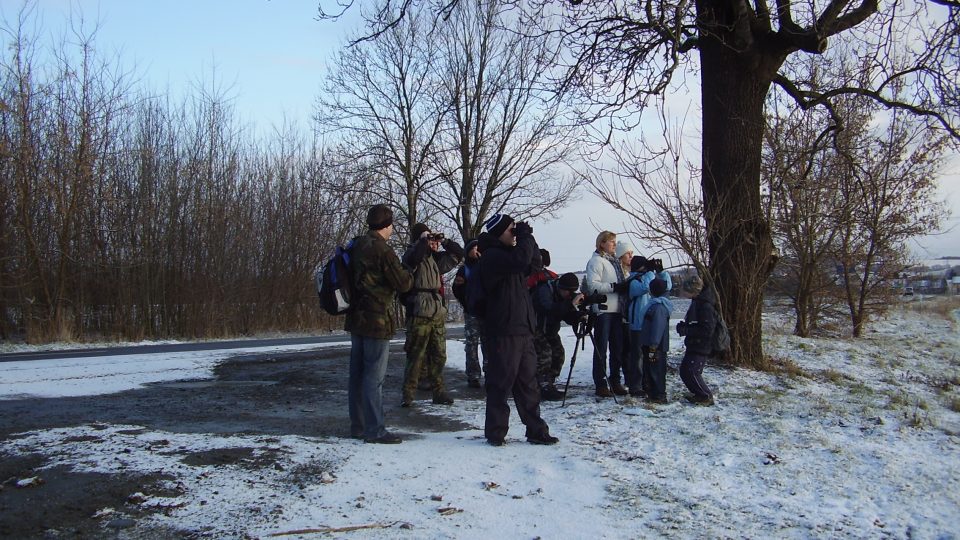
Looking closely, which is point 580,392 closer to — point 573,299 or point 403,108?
point 573,299

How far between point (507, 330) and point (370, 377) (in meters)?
1.25

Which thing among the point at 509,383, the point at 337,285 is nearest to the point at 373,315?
the point at 337,285

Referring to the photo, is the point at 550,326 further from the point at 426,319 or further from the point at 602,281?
the point at 426,319

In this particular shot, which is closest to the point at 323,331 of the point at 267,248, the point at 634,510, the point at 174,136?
the point at 267,248

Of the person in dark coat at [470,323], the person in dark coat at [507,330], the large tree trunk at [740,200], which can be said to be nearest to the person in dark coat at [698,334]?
the large tree trunk at [740,200]

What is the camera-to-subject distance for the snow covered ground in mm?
4242

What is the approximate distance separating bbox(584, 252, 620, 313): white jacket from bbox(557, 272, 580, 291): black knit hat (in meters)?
0.37

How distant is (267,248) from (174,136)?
4.91m

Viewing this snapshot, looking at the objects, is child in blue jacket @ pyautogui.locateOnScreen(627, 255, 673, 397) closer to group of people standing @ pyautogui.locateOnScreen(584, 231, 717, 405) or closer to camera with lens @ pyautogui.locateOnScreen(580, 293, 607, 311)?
group of people standing @ pyautogui.locateOnScreen(584, 231, 717, 405)

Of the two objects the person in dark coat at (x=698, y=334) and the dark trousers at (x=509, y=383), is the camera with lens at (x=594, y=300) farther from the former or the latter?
the dark trousers at (x=509, y=383)

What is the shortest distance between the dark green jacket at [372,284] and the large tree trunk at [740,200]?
4.96m

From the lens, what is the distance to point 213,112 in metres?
25.2

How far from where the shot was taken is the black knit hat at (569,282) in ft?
25.1

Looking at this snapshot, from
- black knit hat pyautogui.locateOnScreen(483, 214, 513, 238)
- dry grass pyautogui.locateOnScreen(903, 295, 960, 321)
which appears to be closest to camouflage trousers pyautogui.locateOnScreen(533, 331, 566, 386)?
black knit hat pyautogui.locateOnScreen(483, 214, 513, 238)
